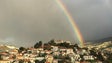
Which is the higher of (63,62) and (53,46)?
(53,46)

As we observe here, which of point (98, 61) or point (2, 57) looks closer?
point (98, 61)

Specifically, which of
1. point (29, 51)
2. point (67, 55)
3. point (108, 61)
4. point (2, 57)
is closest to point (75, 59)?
point (67, 55)

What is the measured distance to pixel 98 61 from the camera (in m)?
105

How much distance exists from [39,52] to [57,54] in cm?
678

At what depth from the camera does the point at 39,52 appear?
113250 mm

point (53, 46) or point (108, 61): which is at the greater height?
point (53, 46)

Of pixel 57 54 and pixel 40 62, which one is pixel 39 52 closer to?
pixel 57 54

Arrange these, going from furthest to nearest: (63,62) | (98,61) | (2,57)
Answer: (2,57) → (98,61) → (63,62)

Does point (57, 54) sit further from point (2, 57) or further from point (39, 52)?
point (2, 57)

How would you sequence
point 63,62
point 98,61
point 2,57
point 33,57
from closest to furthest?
point 63,62, point 98,61, point 33,57, point 2,57

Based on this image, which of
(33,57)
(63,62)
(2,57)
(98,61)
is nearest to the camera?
(63,62)

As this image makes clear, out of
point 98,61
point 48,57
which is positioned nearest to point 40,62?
point 48,57

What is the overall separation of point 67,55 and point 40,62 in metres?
13.0

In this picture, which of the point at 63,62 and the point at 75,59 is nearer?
the point at 63,62
